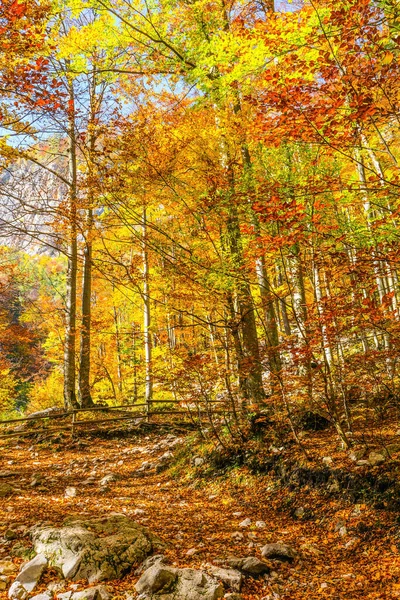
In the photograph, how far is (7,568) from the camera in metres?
3.06

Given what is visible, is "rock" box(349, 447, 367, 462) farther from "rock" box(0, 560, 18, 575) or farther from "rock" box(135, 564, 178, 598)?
"rock" box(0, 560, 18, 575)

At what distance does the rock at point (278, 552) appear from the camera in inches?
132

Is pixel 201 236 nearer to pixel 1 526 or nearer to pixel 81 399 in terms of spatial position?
pixel 1 526

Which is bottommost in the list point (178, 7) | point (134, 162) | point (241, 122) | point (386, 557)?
point (386, 557)

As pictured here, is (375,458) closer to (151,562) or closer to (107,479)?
(151,562)

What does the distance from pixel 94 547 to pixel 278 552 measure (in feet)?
5.35

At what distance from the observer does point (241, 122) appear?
691 centimetres

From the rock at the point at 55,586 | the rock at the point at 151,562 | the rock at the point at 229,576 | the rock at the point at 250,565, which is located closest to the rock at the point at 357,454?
the rock at the point at 250,565

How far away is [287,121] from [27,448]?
374 inches

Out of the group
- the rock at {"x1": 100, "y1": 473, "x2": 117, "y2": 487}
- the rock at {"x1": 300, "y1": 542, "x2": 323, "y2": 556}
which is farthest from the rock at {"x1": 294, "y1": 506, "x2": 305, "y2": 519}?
the rock at {"x1": 100, "y1": 473, "x2": 117, "y2": 487}

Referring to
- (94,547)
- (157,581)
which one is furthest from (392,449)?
(94,547)

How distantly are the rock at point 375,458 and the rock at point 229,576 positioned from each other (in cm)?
225

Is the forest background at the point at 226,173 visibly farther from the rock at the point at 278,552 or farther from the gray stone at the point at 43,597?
the gray stone at the point at 43,597

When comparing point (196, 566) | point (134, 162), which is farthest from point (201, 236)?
point (196, 566)
